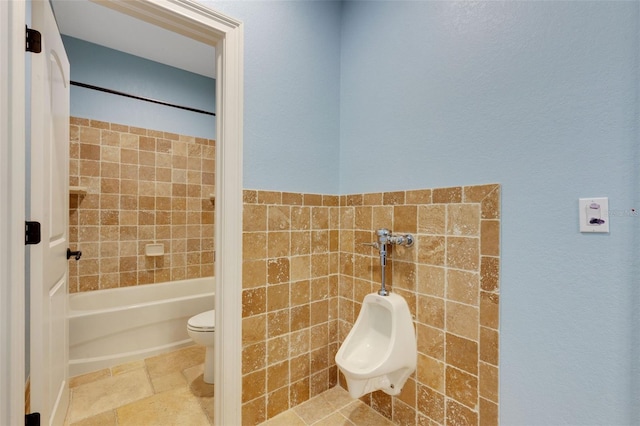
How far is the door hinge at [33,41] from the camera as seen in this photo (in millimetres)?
1053

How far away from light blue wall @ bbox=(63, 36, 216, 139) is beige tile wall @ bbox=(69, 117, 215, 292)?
9 centimetres

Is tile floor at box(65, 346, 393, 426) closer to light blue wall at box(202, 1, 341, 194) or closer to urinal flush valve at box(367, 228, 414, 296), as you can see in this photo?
urinal flush valve at box(367, 228, 414, 296)

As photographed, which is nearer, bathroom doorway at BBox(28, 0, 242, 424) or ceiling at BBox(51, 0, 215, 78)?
bathroom doorway at BBox(28, 0, 242, 424)

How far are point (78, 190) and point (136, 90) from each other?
962 millimetres

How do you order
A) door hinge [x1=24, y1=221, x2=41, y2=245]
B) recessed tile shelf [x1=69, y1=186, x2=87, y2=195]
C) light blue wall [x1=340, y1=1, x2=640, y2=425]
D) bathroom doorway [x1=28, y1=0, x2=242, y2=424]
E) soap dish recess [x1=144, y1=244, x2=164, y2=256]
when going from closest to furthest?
1. light blue wall [x1=340, y1=1, x2=640, y2=425]
2. door hinge [x1=24, y1=221, x2=41, y2=245]
3. bathroom doorway [x1=28, y1=0, x2=242, y2=424]
4. recessed tile shelf [x1=69, y1=186, x2=87, y2=195]
5. soap dish recess [x1=144, y1=244, x2=164, y2=256]

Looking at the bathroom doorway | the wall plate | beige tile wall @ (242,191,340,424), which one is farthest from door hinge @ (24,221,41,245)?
the wall plate

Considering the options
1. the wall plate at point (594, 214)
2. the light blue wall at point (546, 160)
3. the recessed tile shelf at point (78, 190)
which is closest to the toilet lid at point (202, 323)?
the recessed tile shelf at point (78, 190)

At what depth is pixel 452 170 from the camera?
1221 mm

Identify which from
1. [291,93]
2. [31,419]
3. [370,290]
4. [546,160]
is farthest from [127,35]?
[546,160]

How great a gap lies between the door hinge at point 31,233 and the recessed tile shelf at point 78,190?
140 cm

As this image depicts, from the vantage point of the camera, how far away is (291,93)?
1.51m

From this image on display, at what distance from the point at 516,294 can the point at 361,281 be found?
729mm

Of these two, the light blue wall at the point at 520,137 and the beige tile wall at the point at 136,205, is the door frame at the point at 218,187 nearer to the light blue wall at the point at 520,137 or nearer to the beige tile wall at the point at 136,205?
the light blue wall at the point at 520,137

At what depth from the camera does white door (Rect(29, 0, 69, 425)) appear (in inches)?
42.7
